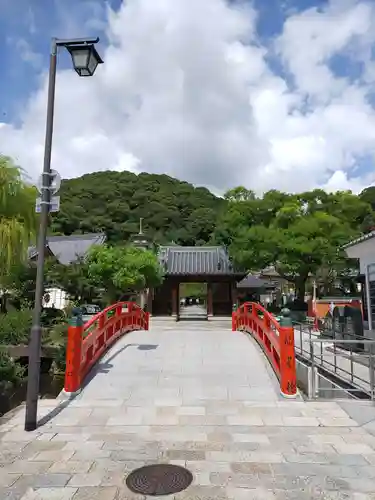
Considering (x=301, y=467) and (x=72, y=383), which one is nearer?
(x=301, y=467)

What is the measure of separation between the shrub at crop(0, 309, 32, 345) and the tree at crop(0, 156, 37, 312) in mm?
1727

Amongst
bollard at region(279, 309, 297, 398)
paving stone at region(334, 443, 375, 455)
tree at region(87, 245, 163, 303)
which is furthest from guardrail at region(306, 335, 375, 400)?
tree at region(87, 245, 163, 303)

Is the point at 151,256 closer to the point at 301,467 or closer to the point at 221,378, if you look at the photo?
the point at 221,378

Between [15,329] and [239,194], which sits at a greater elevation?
[239,194]

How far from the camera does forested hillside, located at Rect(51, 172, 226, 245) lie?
55688 millimetres

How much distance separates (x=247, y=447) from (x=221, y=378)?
3527mm

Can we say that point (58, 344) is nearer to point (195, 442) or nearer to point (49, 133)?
point (49, 133)

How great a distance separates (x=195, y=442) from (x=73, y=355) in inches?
124

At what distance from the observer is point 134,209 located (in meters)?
62.4

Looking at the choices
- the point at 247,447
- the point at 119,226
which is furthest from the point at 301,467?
Result: the point at 119,226

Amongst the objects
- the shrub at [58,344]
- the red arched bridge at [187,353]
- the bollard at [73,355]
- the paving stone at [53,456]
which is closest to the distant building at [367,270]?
the red arched bridge at [187,353]

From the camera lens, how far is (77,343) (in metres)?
7.10

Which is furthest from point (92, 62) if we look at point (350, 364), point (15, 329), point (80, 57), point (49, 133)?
point (15, 329)

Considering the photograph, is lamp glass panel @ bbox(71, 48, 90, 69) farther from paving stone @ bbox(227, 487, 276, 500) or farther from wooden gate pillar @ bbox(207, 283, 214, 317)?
wooden gate pillar @ bbox(207, 283, 214, 317)
